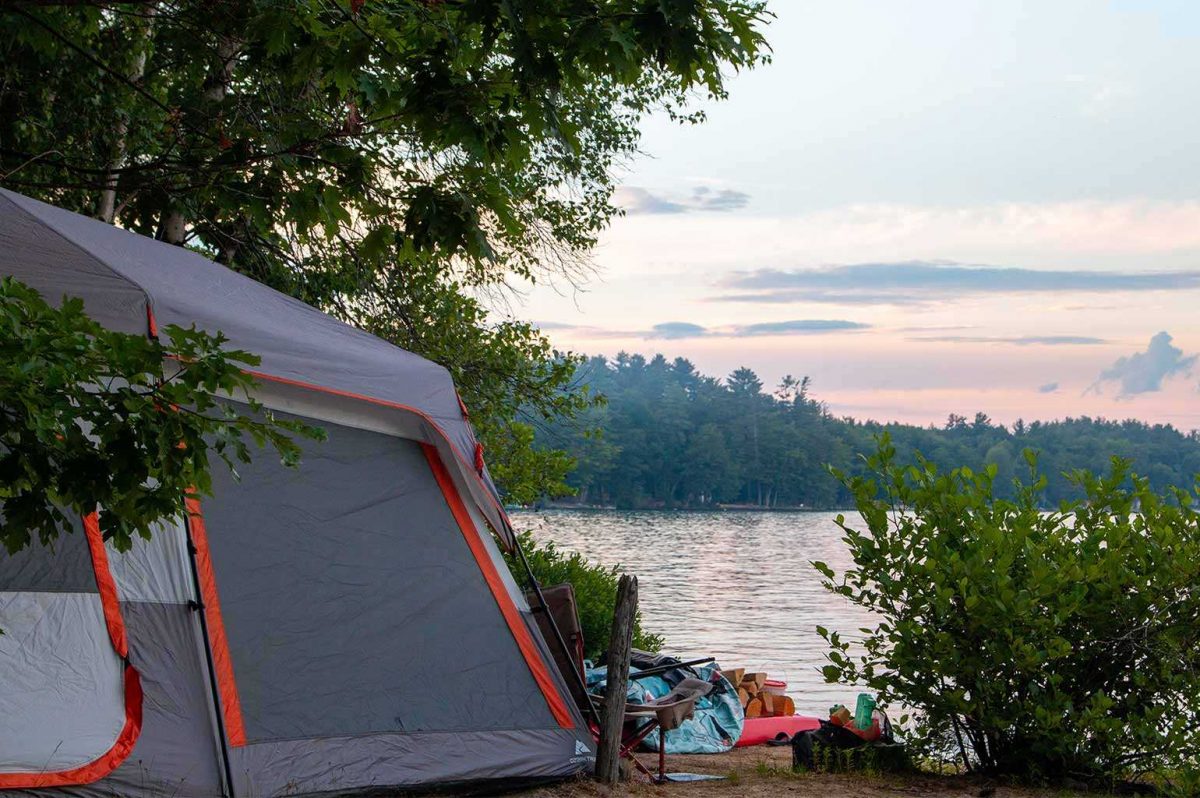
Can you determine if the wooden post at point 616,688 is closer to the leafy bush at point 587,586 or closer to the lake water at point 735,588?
the leafy bush at point 587,586

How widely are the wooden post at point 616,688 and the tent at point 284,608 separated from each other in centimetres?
13

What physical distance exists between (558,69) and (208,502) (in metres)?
2.71

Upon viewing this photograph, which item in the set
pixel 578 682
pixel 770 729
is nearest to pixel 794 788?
pixel 578 682

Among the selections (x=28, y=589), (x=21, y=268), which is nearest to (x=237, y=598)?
(x=28, y=589)

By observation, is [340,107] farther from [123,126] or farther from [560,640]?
[560,640]

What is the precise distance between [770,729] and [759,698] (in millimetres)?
1143

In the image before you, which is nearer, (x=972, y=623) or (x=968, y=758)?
(x=972, y=623)

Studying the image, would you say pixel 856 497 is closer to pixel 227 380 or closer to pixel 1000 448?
pixel 227 380

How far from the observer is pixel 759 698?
1049 centimetres

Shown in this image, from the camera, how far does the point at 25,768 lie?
467 cm

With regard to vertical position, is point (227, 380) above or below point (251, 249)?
below

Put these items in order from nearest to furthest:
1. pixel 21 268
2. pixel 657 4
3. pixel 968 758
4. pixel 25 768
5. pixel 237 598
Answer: pixel 657 4 → pixel 25 768 → pixel 21 268 → pixel 237 598 → pixel 968 758

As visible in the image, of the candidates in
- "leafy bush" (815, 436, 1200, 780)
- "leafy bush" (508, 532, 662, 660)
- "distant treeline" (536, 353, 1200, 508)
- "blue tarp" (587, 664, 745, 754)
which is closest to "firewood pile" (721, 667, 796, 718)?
"blue tarp" (587, 664, 745, 754)

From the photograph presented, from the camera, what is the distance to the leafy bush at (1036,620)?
6484mm
